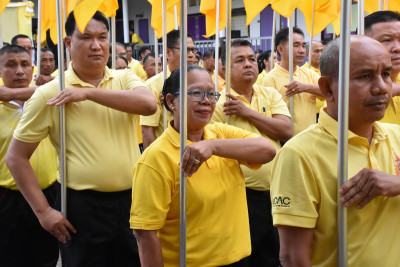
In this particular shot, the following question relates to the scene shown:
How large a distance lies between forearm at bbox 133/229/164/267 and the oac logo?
23.4 inches

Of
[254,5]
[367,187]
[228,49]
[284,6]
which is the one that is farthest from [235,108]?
[367,187]

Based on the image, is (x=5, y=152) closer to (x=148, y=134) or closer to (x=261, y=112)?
(x=148, y=134)

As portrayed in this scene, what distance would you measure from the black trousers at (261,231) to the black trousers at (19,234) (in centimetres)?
134

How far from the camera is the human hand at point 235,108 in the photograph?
3158mm

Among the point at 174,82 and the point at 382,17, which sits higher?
the point at 382,17

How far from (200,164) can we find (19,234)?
6.02 ft

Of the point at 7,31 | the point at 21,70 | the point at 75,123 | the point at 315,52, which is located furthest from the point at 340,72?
the point at 7,31

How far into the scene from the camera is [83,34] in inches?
104

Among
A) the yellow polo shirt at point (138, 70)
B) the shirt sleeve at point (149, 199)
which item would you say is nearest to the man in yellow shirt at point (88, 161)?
the shirt sleeve at point (149, 199)

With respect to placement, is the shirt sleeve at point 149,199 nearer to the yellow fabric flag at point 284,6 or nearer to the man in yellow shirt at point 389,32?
the man in yellow shirt at point 389,32

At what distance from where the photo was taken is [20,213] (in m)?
3.22

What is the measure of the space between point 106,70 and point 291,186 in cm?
155

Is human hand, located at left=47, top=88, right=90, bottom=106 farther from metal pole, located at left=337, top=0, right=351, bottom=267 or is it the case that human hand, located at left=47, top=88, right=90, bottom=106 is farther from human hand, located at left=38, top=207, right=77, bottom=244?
metal pole, located at left=337, top=0, right=351, bottom=267

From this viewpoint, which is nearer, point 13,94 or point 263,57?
point 13,94
